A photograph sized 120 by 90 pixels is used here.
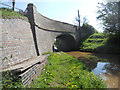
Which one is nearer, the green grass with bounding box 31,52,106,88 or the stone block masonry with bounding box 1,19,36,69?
the green grass with bounding box 31,52,106,88

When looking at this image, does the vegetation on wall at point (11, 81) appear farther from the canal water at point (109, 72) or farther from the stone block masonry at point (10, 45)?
the canal water at point (109, 72)

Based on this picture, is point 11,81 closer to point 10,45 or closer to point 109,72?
point 10,45

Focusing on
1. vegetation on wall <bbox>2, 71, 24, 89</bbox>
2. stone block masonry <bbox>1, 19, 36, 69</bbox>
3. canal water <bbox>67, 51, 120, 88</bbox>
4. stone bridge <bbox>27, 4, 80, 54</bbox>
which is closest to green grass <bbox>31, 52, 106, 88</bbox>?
vegetation on wall <bbox>2, 71, 24, 89</bbox>

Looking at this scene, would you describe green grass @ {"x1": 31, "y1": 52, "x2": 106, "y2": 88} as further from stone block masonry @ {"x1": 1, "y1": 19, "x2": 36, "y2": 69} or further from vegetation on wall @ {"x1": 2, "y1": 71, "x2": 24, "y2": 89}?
stone block masonry @ {"x1": 1, "y1": 19, "x2": 36, "y2": 69}

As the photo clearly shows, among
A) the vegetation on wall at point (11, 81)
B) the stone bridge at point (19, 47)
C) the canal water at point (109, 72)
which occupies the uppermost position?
the stone bridge at point (19, 47)

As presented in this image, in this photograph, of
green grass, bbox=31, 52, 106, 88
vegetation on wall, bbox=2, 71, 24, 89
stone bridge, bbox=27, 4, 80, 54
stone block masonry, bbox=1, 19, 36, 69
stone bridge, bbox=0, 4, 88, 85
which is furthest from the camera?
stone bridge, bbox=27, 4, 80, 54

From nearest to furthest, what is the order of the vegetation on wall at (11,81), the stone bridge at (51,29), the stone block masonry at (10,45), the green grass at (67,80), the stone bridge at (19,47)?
the vegetation on wall at (11,81) → the green grass at (67,80) → the stone bridge at (19,47) → the stone block masonry at (10,45) → the stone bridge at (51,29)

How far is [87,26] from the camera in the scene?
22750 millimetres

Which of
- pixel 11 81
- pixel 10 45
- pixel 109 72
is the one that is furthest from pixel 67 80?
pixel 10 45

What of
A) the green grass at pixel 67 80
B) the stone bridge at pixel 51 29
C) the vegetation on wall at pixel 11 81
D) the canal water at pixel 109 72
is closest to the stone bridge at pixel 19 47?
the stone bridge at pixel 51 29

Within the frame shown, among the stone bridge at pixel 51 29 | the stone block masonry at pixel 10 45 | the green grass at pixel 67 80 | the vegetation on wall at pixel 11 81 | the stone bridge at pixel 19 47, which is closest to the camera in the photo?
the vegetation on wall at pixel 11 81

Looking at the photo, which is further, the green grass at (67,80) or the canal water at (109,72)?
the canal water at (109,72)

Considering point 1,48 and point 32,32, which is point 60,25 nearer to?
point 32,32

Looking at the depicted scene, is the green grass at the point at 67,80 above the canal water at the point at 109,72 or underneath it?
above
